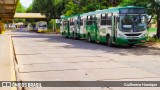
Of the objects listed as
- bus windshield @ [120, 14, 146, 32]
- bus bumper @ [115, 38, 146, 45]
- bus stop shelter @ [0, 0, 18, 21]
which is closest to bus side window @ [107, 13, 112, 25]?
bus windshield @ [120, 14, 146, 32]

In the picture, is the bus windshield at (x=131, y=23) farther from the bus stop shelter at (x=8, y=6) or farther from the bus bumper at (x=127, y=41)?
the bus stop shelter at (x=8, y=6)

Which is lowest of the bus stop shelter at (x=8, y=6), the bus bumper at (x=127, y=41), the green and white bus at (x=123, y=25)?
the bus bumper at (x=127, y=41)

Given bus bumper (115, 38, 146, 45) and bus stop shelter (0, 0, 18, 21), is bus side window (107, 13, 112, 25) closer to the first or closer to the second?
bus bumper (115, 38, 146, 45)

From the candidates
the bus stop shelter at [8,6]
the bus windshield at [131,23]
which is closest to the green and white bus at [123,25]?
the bus windshield at [131,23]

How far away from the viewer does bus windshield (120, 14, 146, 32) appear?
2353cm

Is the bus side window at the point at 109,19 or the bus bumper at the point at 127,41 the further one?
the bus side window at the point at 109,19

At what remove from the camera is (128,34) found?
77.9 ft

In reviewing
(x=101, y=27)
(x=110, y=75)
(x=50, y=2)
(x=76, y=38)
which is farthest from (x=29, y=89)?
(x=50, y=2)

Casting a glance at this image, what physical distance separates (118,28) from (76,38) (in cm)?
1632

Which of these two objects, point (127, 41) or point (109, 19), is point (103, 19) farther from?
point (127, 41)

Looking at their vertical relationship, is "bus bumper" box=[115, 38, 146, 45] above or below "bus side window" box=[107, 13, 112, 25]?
below

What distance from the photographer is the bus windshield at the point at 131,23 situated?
77.2 feet

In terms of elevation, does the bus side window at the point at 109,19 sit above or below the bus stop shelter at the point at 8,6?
below

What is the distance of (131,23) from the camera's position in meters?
23.6
